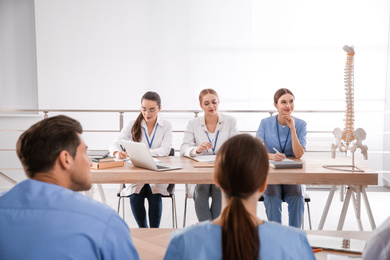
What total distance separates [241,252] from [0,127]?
4.79 meters

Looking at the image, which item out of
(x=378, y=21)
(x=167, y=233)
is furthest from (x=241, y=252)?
(x=378, y=21)

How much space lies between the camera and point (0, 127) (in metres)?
4.96

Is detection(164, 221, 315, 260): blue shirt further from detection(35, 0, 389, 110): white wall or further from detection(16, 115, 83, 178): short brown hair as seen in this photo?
detection(35, 0, 389, 110): white wall

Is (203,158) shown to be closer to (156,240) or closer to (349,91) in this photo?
(349,91)

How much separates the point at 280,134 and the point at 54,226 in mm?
2261

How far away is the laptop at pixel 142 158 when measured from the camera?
2357mm

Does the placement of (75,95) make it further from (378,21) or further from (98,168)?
(378,21)

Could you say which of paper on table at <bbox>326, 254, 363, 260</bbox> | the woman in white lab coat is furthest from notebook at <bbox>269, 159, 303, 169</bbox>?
paper on table at <bbox>326, 254, 363, 260</bbox>

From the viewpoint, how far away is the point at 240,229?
901 millimetres

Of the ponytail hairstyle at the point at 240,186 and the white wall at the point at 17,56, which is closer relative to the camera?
the ponytail hairstyle at the point at 240,186

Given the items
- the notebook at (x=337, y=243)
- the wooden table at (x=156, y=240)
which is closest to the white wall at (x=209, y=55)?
the wooden table at (x=156, y=240)

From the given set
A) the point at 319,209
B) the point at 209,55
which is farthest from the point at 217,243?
the point at 209,55

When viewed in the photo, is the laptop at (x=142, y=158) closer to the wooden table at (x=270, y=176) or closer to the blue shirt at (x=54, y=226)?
the wooden table at (x=270, y=176)

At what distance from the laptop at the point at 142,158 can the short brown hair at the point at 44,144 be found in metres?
1.20
